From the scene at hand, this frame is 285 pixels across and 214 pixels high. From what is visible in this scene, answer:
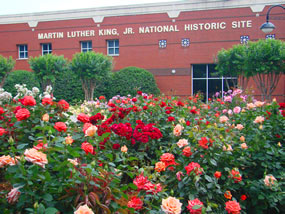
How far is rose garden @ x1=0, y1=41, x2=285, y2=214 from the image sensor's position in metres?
1.83

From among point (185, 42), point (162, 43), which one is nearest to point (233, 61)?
point (185, 42)

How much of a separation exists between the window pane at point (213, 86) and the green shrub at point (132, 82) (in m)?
3.92

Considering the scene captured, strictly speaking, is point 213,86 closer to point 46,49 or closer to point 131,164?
point 46,49

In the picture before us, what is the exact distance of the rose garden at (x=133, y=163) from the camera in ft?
5.99

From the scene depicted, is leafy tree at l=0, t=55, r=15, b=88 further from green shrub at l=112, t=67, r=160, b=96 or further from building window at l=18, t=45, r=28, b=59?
green shrub at l=112, t=67, r=160, b=96

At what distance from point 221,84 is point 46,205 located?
64.8 ft

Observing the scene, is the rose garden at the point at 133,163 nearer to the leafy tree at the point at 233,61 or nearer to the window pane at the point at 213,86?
the leafy tree at the point at 233,61

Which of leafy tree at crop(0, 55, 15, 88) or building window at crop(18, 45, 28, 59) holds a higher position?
building window at crop(18, 45, 28, 59)

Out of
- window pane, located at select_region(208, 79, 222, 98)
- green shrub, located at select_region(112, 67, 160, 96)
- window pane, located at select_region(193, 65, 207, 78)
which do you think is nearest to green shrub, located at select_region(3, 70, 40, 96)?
green shrub, located at select_region(112, 67, 160, 96)

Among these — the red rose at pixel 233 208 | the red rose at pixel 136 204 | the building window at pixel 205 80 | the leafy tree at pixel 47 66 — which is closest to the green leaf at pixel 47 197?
the red rose at pixel 136 204

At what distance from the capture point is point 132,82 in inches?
739

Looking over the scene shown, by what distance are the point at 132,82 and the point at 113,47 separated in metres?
4.76

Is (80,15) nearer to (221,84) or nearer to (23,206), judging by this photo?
(221,84)

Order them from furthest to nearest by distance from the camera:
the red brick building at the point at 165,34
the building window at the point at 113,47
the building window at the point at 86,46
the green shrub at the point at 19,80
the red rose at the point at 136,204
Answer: the building window at the point at 86,46 < the building window at the point at 113,47 < the green shrub at the point at 19,80 < the red brick building at the point at 165,34 < the red rose at the point at 136,204
